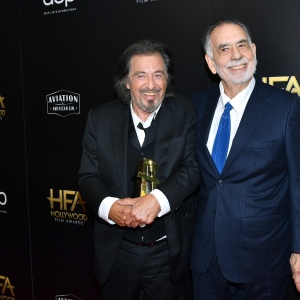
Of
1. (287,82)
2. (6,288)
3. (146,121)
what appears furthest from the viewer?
(6,288)

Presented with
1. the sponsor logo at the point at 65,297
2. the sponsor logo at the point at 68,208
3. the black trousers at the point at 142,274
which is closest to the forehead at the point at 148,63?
the black trousers at the point at 142,274

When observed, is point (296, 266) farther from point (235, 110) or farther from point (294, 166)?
point (235, 110)

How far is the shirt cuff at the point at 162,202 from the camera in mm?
1963

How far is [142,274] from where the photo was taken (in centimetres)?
211

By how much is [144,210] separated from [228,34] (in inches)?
36.9

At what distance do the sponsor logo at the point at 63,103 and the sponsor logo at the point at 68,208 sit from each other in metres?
0.60

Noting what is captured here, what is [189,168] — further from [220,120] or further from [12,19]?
[12,19]

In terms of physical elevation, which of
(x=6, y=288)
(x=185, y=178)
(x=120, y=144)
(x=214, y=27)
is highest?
(x=214, y=27)

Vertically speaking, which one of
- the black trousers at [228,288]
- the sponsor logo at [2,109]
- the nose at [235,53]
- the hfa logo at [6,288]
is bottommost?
the hfa logo at [6,288]

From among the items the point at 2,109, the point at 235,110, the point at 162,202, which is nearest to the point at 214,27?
the point at 235,110

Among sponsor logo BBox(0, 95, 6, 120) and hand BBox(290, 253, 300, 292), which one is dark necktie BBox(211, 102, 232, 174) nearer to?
hand BBox(290, 253, 300, 292)

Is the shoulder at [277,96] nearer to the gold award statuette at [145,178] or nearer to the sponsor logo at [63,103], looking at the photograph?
the gold award statuette at [145,178]

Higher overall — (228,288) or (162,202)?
(162,202)

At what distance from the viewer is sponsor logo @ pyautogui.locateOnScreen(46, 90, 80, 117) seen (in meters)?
3.04
